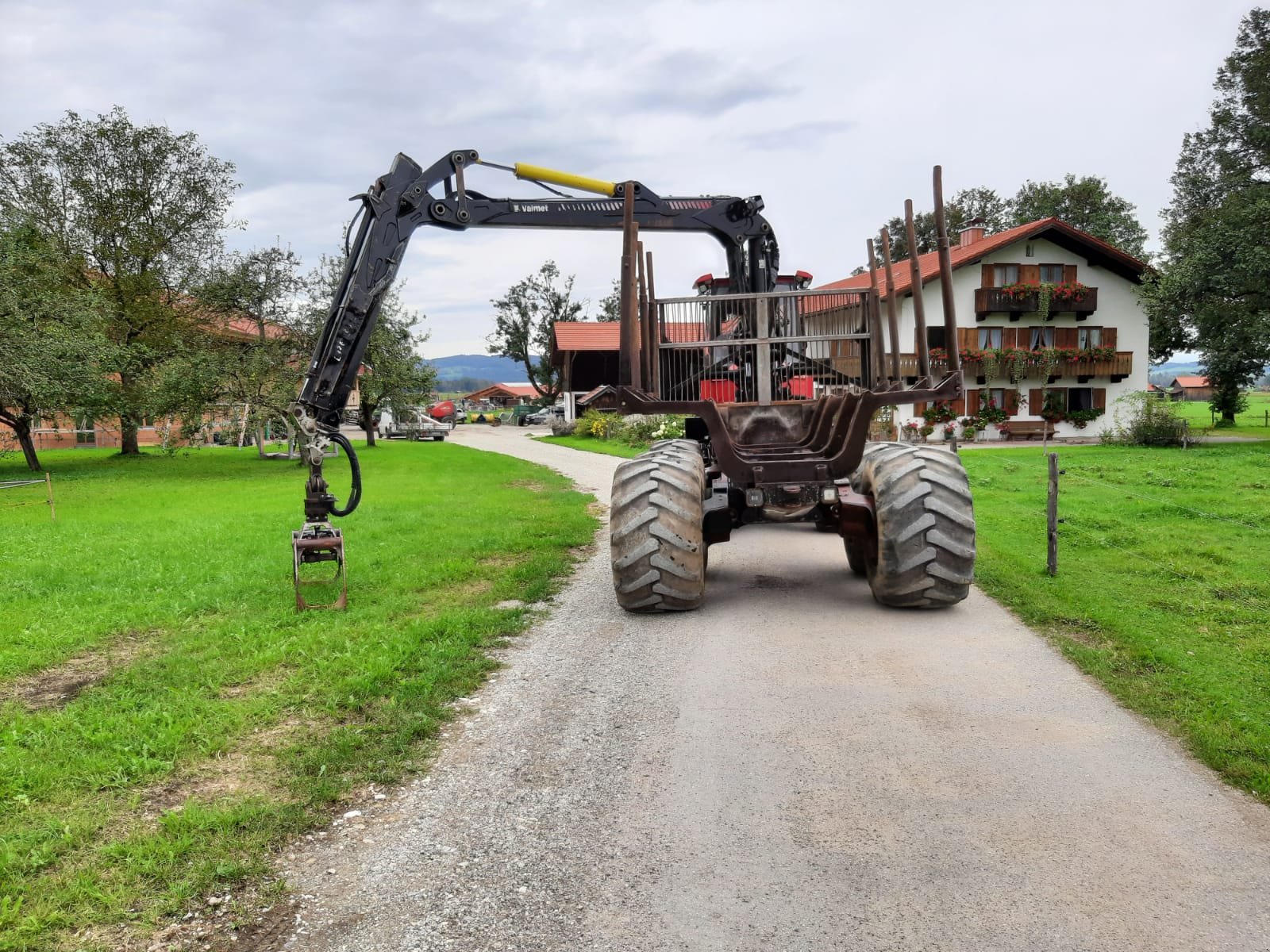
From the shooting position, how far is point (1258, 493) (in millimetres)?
14930

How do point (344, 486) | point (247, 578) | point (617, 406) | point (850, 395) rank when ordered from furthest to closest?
point (344, 486) < point (247, 578) < point (617, 406) < point (850, 395)

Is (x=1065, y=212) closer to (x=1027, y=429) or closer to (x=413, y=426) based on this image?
(x=1027, y=429)

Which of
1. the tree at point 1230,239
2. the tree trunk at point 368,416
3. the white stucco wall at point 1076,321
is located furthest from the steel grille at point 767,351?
the tree trunk at point 368,416

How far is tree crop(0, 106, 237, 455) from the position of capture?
29641 mm

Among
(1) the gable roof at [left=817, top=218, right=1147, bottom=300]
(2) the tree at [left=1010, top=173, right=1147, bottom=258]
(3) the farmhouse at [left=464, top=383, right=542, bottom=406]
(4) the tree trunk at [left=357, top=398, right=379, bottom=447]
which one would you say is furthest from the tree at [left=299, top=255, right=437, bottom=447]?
(3) the farmhouse at [left=464, top=383, right=542, bottom=406]

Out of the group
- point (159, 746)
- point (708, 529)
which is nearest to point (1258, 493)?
point (708, 529)

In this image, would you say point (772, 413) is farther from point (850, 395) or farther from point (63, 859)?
point (63, 859)

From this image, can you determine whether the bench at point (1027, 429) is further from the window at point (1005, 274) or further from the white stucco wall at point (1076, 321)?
the window at point (1005, 274)

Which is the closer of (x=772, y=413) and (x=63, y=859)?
(x=63, y=859)

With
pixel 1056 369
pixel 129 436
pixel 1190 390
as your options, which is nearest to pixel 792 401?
pixel 129 436

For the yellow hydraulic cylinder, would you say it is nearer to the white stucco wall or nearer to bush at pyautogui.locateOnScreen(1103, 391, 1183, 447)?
bush at pyautogui.locateOnScreen(1103, 391, 1183, 447)

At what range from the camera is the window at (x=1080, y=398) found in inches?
1501

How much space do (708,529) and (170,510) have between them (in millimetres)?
12751

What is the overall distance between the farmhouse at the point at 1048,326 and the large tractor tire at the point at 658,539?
30.5 meters
